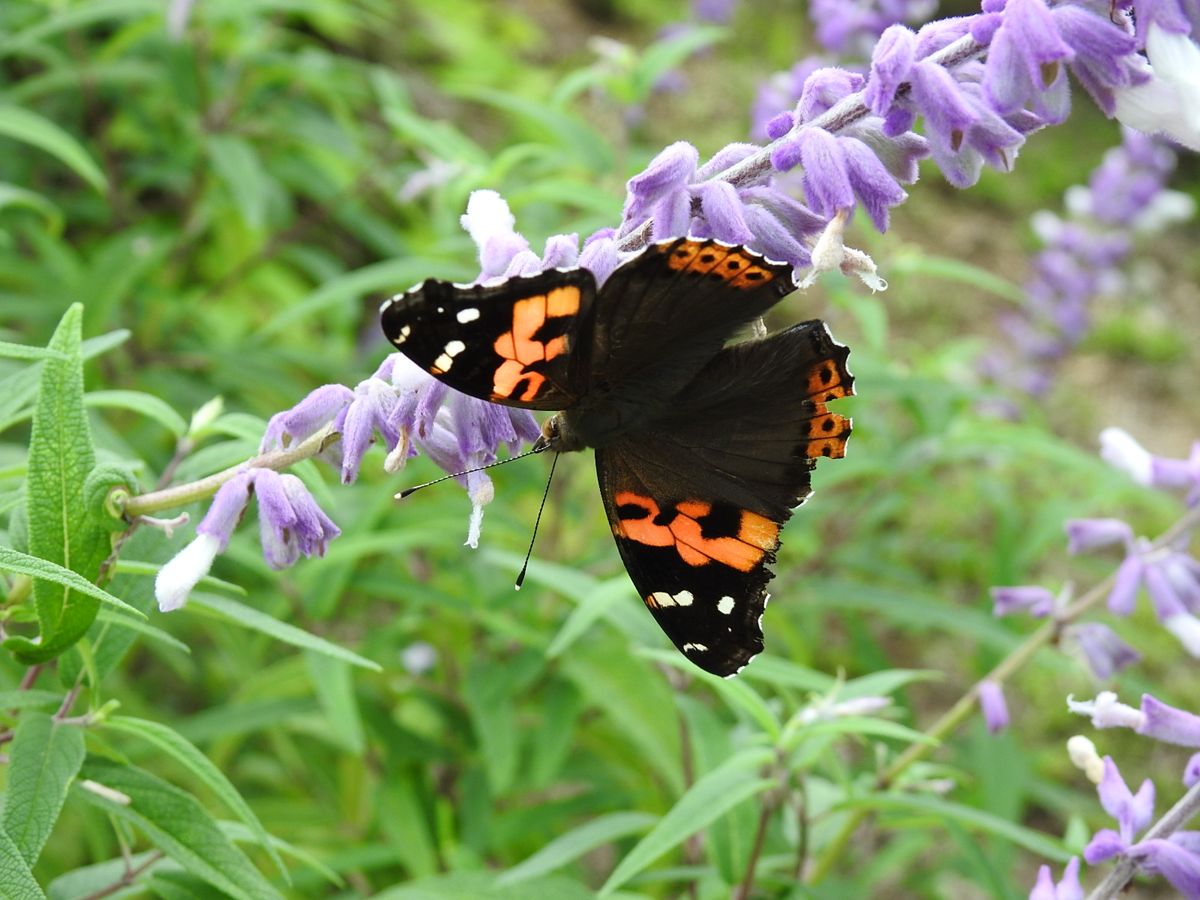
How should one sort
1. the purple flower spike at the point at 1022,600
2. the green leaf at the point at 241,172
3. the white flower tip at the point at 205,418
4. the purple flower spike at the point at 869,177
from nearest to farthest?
the purple flower spike at the point at 869,177 → the white flower tip at the point at 205,418 → the purple flower spike at the point at 1022,600 → the green leaf at the point at 241,172

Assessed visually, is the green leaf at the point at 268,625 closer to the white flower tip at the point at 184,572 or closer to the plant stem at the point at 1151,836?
the white flower tip at the point at 184,572

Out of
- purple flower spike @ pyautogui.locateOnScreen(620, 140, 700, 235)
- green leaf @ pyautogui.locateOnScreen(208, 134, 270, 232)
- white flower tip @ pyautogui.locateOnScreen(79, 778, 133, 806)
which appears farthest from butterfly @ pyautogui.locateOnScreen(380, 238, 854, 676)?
green leaf @ pyautogui.locateOnScreen(208, 134, 270, 232)

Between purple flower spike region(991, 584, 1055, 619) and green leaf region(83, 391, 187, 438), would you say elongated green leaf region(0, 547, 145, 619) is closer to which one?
green leaf region(83, 391, 187, 438)

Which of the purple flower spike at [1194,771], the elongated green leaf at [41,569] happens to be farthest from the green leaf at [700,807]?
the elongated green leaf at [41,569]

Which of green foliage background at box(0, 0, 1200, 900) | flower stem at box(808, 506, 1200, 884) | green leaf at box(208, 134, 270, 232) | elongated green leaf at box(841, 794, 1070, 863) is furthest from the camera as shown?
green leaf at box(208, 134, 270, 232)

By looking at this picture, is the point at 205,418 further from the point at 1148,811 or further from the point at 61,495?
the point at 1148,811
